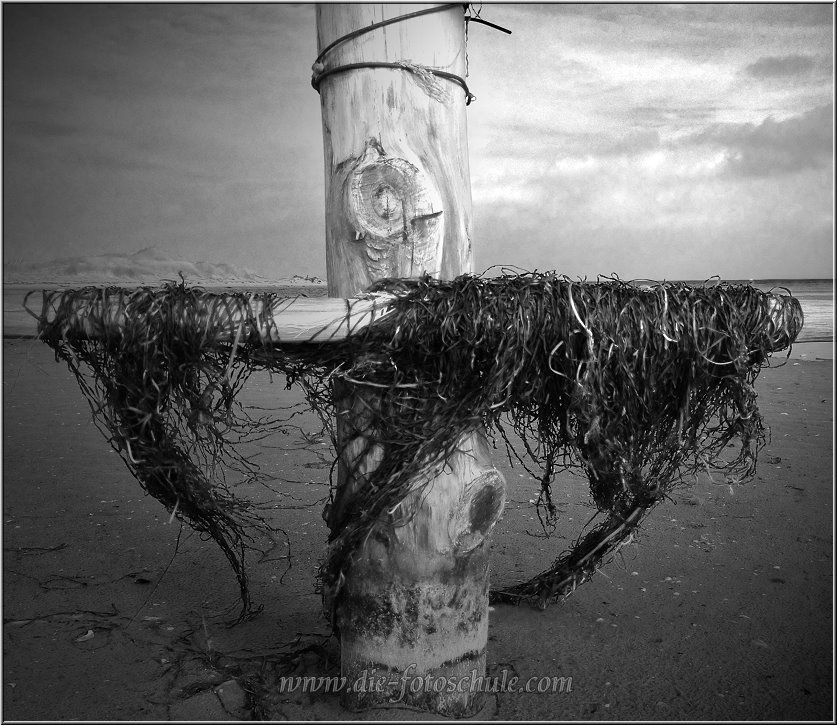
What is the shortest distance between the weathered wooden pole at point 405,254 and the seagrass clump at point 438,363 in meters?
0.09

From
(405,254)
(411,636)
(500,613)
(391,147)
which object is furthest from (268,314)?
(500,613)

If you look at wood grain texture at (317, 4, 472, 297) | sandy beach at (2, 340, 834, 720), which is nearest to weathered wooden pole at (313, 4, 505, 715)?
wood grain texture at (317, 4, 472, 297)

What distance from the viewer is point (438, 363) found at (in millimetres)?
1736

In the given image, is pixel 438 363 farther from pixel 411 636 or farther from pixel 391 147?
pixel 411 636

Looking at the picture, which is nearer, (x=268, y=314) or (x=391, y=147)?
(x=268, y=314)

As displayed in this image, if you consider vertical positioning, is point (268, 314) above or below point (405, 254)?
below

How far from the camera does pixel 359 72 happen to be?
5.92 ft

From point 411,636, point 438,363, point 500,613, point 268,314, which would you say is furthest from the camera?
point 500,613

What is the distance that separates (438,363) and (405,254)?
0.34 metres

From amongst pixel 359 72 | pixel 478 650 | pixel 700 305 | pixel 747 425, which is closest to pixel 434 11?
pixel 359 72

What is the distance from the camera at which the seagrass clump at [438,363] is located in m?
1.63

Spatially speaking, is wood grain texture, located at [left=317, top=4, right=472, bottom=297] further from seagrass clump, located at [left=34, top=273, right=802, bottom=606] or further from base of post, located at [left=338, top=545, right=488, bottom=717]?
base of post, located at [left=338, top=545, right=488, bottom=717]

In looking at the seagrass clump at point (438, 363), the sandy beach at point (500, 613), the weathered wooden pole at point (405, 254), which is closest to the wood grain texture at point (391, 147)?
the weathered wooden pole at point (405, 254)

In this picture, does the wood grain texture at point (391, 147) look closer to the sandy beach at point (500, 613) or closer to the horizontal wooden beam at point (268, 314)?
the horizontal wooden beam at point (268, 314)
